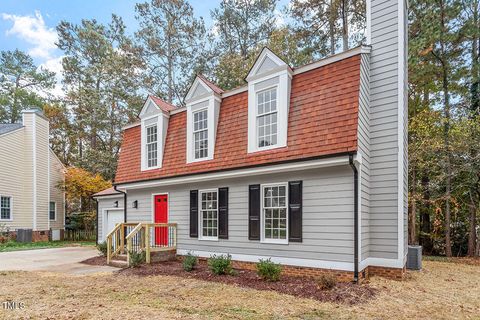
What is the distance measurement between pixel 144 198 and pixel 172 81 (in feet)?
47.2

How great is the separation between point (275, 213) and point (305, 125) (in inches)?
93.1

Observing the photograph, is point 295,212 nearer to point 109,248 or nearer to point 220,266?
point 220,266

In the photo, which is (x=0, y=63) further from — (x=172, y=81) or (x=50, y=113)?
(x=172, y=81)

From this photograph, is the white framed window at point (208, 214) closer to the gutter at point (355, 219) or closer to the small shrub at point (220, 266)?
the small shrub at point (220, 266)

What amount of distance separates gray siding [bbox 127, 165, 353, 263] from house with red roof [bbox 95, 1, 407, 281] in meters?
0.02

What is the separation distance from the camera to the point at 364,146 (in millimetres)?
7645

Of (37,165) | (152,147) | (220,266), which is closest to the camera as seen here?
(220,266)

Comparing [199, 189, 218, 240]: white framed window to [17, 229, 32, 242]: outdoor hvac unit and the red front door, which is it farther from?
[17, 229, 32, 242]: outdoor hvac unit

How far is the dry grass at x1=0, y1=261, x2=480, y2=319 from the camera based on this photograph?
203 inches

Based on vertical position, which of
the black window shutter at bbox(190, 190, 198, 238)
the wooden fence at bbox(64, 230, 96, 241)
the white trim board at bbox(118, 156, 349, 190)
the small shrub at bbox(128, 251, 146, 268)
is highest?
the white trim board at bbox(118, 156, 349, 190)

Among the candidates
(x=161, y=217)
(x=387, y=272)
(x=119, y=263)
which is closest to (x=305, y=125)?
(x=387, y=272)

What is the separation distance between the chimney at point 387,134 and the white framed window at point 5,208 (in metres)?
19.6

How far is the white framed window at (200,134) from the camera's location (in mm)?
10250

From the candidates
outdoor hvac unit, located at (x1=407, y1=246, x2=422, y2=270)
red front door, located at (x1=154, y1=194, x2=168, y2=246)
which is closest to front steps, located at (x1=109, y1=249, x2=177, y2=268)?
red front door, located at (x1=154, y1=194, x2=168, y2=246)
